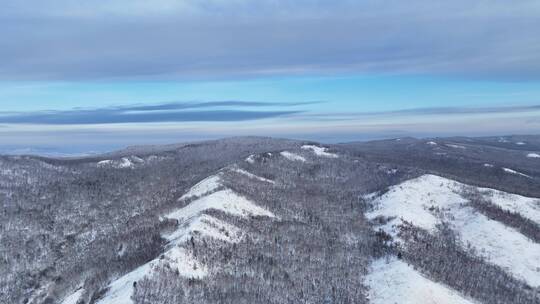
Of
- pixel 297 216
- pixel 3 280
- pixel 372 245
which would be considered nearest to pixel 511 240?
pixel 372 245

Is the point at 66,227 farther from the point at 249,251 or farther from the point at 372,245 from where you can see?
the point at 372,245

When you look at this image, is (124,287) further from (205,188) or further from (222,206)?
(205,188)

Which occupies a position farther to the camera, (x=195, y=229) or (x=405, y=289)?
(x=195, y=229)

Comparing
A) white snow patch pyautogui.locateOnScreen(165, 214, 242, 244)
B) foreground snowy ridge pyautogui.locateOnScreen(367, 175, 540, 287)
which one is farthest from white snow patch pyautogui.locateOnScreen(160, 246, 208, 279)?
foreground snowy ridge pyautogui.locateOnScreen(367, 175, 540, 287)

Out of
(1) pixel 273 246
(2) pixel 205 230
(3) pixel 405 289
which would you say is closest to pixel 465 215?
(1) pixel 273 246

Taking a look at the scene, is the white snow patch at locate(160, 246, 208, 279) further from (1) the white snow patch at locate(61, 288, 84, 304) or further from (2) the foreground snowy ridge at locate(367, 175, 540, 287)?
(2) the foreground snowy ridge at locate(367, 175, 540, 287)

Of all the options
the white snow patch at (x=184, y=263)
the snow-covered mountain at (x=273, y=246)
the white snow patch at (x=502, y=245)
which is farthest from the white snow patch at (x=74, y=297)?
the white snow patch at (x=502, y=245)

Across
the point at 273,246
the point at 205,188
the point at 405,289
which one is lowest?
the point at 405,289
